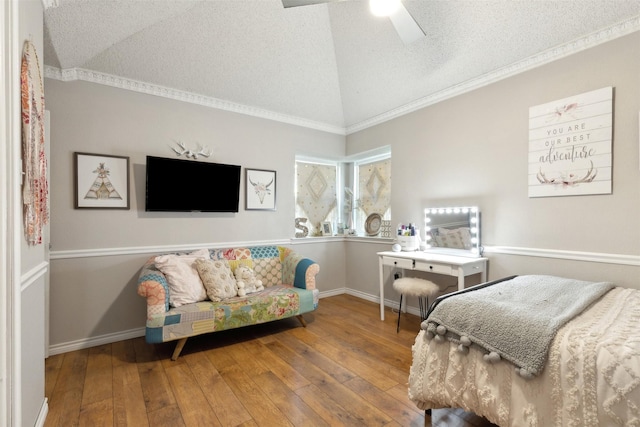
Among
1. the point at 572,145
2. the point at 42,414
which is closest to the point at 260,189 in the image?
the point at 42,414

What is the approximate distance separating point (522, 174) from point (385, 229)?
1888 mm

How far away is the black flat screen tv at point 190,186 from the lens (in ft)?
9.80

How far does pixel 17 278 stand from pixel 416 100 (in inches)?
146

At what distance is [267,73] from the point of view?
3340 mm

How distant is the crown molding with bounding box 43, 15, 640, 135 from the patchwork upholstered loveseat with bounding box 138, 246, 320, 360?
173 cm

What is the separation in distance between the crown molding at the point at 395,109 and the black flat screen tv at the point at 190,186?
76 centimetres

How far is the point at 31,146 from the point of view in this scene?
1380 mm

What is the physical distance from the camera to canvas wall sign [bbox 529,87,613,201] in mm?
2205

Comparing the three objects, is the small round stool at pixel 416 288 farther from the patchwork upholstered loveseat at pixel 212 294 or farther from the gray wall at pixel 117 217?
the gray wall at pixel 117 217

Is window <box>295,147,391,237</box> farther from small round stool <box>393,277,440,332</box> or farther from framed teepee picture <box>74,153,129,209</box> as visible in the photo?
framed teepee picture <box>74,153,129,209</box>

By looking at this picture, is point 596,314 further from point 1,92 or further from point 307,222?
point 307,222

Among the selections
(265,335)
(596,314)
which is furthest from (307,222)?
(596,314)

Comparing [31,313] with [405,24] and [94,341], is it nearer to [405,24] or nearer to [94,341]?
[94,341]

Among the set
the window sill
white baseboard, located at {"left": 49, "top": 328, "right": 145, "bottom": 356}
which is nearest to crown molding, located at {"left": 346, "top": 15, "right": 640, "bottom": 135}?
the window sill
